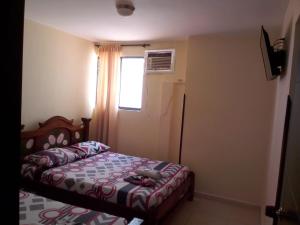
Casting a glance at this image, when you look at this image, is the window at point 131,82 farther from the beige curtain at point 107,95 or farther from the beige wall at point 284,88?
the beige wall at point 284,88

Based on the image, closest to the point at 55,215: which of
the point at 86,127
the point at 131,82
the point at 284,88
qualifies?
the point at 284,88

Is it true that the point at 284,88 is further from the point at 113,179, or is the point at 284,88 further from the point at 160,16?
the point at 113,179

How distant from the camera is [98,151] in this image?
149 inches

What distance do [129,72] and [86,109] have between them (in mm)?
1051

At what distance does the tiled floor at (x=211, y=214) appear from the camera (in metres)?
2.89

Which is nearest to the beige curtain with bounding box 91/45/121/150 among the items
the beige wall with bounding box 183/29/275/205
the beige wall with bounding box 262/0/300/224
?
the beige wall with bounding box 183/29/275/205

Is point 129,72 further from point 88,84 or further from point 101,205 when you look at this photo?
point 101,205

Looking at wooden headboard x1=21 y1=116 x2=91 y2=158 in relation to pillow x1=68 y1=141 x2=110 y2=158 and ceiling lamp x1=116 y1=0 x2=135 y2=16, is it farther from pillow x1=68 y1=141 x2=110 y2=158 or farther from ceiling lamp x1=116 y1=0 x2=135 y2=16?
ceiling lamp x1=116 y1=0 x2=135 y2=16

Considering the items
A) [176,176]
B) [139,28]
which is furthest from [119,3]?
[176,176]

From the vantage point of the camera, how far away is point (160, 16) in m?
2.70

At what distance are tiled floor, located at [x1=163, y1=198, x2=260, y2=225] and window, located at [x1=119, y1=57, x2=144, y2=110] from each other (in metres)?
1.86

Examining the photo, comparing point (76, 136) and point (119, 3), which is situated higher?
point (119, 3)

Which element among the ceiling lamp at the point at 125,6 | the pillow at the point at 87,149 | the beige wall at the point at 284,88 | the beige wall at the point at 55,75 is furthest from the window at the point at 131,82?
the beige wall at the point at 284,88

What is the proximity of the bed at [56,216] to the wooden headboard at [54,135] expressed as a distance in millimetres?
1192
